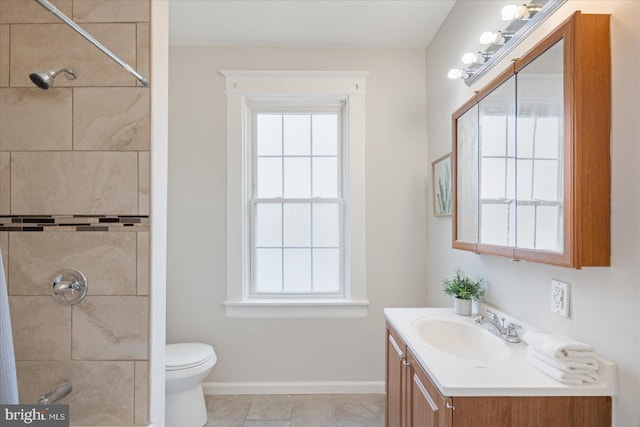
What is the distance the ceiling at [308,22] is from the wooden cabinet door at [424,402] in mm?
2032

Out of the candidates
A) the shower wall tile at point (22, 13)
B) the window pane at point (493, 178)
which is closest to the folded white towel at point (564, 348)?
the window pane at point (493, 178)

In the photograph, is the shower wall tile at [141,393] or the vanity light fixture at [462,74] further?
the vanity light fixture at [462,74]

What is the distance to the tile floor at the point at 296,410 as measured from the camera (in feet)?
7.08

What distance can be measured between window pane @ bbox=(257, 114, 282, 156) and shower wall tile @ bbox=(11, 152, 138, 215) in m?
1.36

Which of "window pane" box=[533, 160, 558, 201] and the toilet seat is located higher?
"window pane" box=[533, 160, 558, 201]

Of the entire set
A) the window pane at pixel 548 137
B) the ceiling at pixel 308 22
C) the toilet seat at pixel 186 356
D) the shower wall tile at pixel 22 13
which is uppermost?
the ceiling at pixel 308 22

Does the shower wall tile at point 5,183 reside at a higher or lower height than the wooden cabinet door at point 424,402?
higher

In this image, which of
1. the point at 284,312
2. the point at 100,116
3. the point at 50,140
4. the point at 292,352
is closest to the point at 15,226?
the point at 50,140

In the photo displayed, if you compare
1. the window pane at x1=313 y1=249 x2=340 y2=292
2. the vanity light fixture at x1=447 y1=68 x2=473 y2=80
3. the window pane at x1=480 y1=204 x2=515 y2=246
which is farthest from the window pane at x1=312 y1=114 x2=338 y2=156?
the window pane at x1=480 y1=204 x2=515 y2=246

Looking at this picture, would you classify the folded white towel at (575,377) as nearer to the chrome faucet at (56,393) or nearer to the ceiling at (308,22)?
the chrome faucet at (56,393)

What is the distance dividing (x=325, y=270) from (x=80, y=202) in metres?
1.71

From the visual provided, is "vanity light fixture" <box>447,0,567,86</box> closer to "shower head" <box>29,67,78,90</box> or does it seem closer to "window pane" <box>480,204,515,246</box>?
"window pane" <box>480,204,515,246</box>

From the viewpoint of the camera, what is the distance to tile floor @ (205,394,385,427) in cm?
216

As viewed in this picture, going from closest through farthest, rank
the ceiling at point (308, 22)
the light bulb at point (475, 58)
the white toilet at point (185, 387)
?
the light bulb at point (475, 58) → the white toilet at point (185, 387) → the ceiling at point (308, 22)
